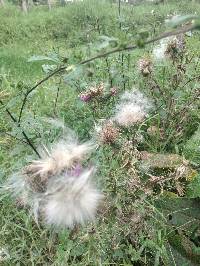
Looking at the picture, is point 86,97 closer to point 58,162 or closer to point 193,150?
point 193,150

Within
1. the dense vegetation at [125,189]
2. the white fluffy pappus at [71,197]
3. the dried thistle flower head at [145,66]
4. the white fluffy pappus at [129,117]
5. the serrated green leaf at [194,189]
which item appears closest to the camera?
the white fluffy pappus at [71,197]

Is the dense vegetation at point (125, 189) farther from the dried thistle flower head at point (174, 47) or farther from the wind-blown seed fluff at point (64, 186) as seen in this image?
the wind-blown seed fluff at point (64, 186)

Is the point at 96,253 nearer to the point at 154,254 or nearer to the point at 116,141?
the point at 154,254

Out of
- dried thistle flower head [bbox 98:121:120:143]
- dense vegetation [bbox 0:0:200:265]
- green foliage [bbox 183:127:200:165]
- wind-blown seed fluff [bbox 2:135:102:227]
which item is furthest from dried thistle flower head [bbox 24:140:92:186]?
green foliage [bbox 183:127:200:165]

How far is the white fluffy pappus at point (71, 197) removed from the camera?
189cm

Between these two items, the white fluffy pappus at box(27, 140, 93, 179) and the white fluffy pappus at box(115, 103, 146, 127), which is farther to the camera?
the white fluffy pappus at box(115, 103, 146, 127)

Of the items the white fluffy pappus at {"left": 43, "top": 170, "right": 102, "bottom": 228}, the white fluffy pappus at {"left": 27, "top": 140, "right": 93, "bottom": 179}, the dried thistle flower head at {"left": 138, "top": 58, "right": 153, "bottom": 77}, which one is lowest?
the dried thistle flower head at {"left": 138, "top": 58, "right": 153, "bottom": 77}

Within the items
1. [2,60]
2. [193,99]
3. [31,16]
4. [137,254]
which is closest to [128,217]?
[137,254]

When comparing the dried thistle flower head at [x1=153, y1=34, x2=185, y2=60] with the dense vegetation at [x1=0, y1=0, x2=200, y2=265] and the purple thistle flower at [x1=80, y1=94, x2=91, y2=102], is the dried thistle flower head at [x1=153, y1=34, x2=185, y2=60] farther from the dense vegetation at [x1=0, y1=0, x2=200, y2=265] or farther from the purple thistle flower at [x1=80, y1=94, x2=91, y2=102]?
the purple thistle flower at [x1=80, y1=94, x2=91, y2=102]

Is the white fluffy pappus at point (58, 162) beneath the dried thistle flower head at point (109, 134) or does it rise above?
above

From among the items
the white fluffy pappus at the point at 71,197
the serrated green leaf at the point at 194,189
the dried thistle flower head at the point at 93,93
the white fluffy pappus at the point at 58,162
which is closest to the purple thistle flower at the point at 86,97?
the dried thistle flower head at the point at 93,93

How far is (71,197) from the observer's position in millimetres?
1893

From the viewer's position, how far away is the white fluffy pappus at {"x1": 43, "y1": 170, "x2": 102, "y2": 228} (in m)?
1.89

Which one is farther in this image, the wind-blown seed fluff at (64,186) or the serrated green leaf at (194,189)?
the serrated green leaf at (194,189)
